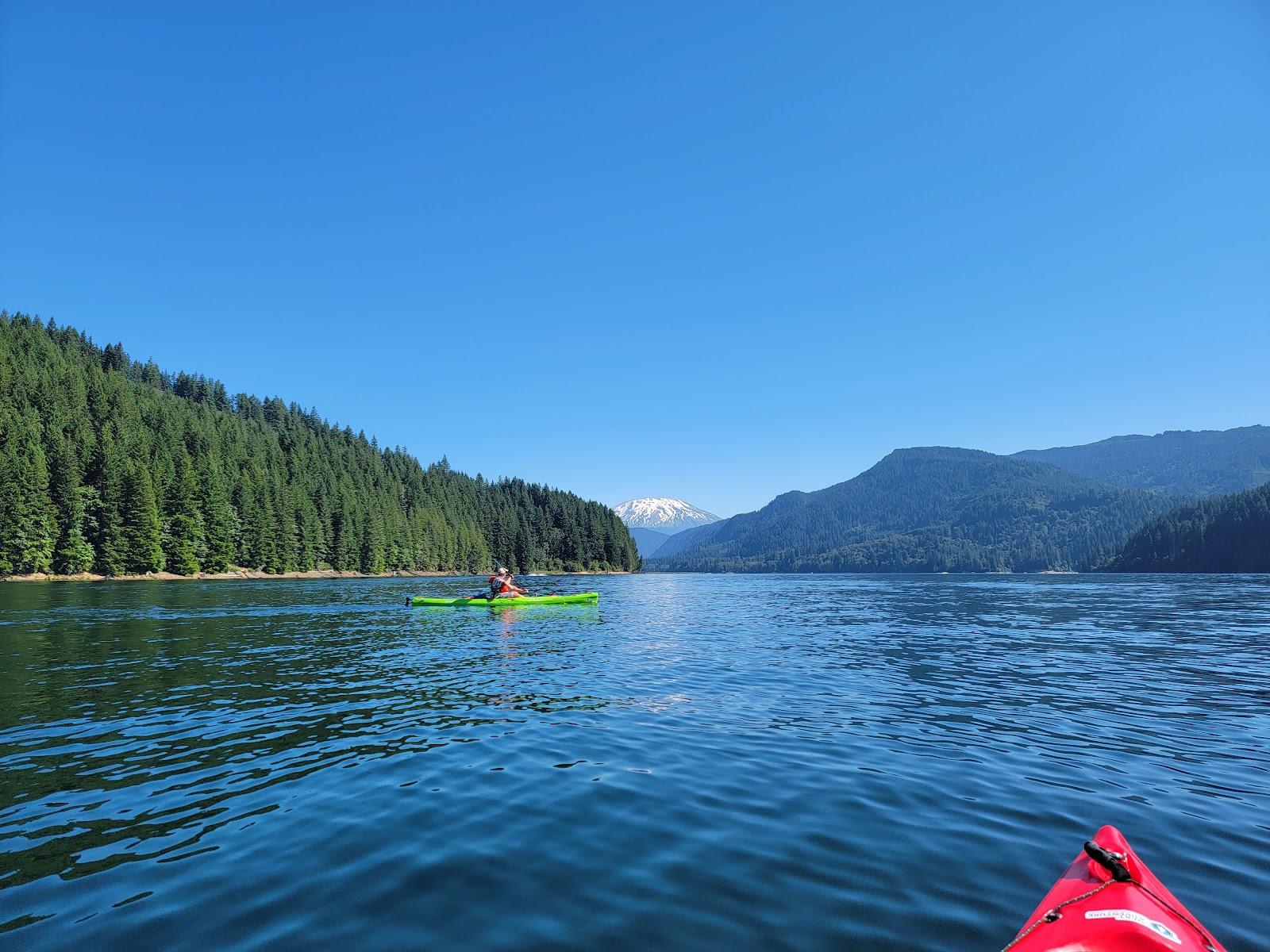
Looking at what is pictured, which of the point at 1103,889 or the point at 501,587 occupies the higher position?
the point at 501,587

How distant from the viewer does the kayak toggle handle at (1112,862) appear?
5.69 m

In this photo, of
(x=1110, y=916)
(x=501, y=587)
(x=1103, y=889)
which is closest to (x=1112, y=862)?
(x=1103, y=889)

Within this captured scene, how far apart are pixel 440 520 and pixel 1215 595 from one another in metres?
143

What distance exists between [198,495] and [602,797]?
113 m

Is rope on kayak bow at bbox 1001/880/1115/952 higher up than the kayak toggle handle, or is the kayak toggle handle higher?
the kayak toggle handle

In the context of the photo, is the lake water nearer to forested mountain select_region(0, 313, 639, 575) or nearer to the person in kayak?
the person in kayak

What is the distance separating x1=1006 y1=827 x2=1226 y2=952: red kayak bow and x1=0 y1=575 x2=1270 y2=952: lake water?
3.37 feet

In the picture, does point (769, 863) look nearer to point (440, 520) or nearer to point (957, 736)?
point (957, 736)

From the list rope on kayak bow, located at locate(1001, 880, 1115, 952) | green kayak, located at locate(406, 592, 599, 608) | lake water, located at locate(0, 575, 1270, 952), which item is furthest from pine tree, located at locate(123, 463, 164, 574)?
rope on kayak bow, located at locate(1001, 880, 1115, 952)

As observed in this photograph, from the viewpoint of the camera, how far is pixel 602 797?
10344 millimetres

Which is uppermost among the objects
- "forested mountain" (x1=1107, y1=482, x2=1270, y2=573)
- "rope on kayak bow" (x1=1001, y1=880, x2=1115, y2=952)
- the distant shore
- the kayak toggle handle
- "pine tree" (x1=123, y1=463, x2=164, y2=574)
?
"pine tree" (x1=123, y1=463, x2=164, y2=574)

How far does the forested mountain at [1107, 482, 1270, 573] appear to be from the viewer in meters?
156

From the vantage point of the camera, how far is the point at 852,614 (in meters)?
48.6

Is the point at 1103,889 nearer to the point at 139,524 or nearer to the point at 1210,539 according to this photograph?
the point at 139,524
